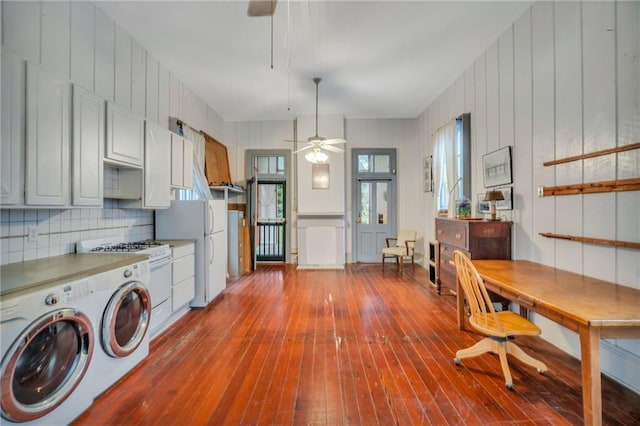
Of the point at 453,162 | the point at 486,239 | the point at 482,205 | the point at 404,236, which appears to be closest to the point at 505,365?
the point at 486,239

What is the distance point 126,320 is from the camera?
207 cm

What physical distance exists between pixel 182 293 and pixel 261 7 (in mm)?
3136

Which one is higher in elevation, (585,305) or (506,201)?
(506,201)

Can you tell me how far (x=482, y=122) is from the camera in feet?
11.7

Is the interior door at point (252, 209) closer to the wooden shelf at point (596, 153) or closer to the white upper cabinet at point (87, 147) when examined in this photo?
the white upper cabinet at point (87, 147)

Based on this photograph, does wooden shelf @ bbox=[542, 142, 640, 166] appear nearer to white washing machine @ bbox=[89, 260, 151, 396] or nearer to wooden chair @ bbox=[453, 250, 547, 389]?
wooden chair @ bbox=[453, 250, 547, 389]

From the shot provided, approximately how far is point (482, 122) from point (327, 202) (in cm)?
326

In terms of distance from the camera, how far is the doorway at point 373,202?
20.5ft

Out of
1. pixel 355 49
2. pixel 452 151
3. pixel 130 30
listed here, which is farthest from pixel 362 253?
pixel 130 30

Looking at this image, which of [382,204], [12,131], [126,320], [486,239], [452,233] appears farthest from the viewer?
[382,204]

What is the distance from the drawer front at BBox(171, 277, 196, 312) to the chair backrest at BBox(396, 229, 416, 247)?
422 cm

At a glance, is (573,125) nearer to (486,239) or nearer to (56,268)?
(486,239)

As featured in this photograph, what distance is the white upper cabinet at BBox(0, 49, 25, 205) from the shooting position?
Answer: 1.61 metres

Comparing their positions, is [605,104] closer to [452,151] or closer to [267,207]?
[452,151]
